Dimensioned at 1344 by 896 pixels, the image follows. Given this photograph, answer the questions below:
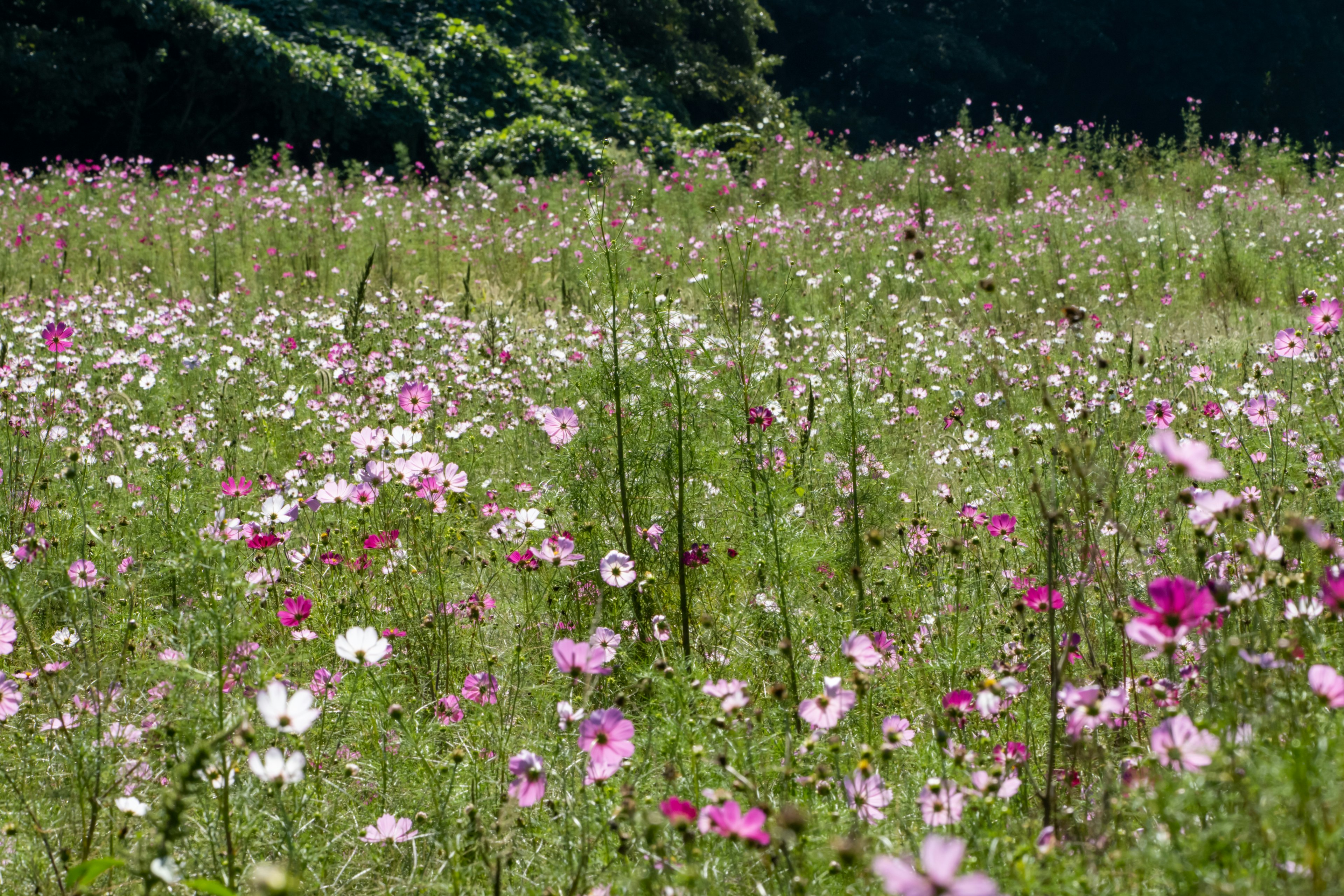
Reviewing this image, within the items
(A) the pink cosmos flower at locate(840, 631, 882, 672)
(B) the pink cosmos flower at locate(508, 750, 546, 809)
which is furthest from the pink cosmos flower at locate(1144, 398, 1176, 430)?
(B) the pink cosmos flower at locate(508, 750, 546, 809)

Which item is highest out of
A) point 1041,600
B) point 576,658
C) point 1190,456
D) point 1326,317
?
point 1190,456

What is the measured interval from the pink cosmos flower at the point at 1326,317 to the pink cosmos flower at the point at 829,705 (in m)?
1.35

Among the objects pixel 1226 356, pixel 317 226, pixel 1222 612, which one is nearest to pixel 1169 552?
pixel 1222 612

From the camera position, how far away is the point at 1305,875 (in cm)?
A: 89

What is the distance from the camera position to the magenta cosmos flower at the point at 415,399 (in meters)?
2.56

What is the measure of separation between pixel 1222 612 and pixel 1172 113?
24.8 metres

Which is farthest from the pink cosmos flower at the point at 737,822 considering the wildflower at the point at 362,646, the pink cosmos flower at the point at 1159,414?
the pink cosmos flower at the point at 1159,414

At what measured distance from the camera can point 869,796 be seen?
1.23 metres

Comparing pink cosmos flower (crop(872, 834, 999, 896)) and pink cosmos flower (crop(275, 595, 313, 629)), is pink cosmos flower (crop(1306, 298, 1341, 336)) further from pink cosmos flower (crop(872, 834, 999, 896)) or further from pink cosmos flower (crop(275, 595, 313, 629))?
pink cosmos flower (crop(275, 595, 313, 629))

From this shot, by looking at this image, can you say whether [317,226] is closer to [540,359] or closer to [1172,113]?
[540,359]

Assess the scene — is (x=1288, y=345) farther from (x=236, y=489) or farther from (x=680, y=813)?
(x=236, y=489)

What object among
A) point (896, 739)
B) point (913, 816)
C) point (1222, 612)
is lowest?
point (913, 816)

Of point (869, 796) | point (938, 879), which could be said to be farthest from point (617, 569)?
point (938, 879)

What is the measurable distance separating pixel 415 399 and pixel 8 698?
1.12 m
